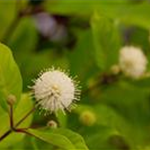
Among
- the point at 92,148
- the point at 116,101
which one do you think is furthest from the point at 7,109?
the point at 116,101

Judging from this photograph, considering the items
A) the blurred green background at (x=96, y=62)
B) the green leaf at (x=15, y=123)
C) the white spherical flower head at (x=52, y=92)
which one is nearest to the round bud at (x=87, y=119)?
the blurred green background at (x=96, y=62)

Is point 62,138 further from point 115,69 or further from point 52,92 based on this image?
point 115,69

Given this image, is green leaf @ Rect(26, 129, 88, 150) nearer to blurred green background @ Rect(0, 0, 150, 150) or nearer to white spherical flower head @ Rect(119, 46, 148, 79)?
blurred green background @ Rect(0, 0, 150, 150)

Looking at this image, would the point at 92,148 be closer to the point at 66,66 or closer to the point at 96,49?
the point at 96,49

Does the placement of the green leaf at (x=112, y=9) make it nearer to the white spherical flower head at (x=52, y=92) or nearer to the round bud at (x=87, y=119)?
the round bud at (x=87, y=119)

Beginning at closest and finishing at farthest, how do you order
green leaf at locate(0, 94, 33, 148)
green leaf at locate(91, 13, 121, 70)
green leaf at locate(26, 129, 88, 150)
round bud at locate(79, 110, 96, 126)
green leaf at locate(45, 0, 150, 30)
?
green leaf at locate(26, 129, 88, 150)
green leaf at locate(0, 94, 33, 148)
round bud at locate(79, 110, 96, 126)
green leaf at locate(91, 13, 121, 70)
green leaf at locate(45, 0, 150, 30)

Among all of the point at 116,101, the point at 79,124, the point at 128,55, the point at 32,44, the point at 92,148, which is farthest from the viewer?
the point at 32,44

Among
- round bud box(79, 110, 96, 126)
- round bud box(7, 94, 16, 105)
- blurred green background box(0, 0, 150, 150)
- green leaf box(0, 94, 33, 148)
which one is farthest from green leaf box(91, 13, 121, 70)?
round bud box(7, 94, 16, 105)
